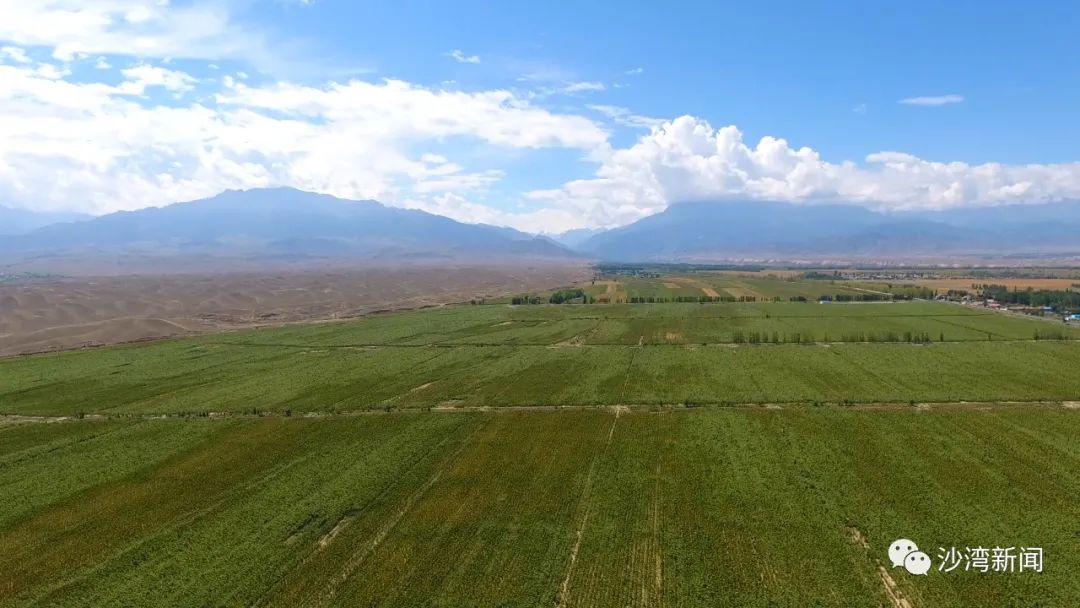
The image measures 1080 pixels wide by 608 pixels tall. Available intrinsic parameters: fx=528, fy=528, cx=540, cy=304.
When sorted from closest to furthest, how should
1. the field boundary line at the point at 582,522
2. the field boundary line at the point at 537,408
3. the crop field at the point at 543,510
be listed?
1. the field boundary line at the point at 582,522
2. the crop field at the point at 543,510
3. the field boundary line at the point at 537,408

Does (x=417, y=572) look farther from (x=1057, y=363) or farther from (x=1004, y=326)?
(x=1004, y=326)

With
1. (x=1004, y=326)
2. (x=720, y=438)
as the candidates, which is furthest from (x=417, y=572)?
(x=1004, y=326)

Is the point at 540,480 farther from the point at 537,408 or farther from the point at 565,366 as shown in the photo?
the point at 565,366

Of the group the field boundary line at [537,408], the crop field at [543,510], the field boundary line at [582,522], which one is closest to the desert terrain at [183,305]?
the field boundary line at [537,408]

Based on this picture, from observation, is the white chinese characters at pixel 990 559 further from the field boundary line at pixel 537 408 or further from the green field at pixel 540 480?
the field boundary line at pixel 537 408

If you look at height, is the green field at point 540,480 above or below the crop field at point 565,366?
below

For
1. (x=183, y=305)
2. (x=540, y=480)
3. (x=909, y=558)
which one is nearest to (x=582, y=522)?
(x=540, y=480)
